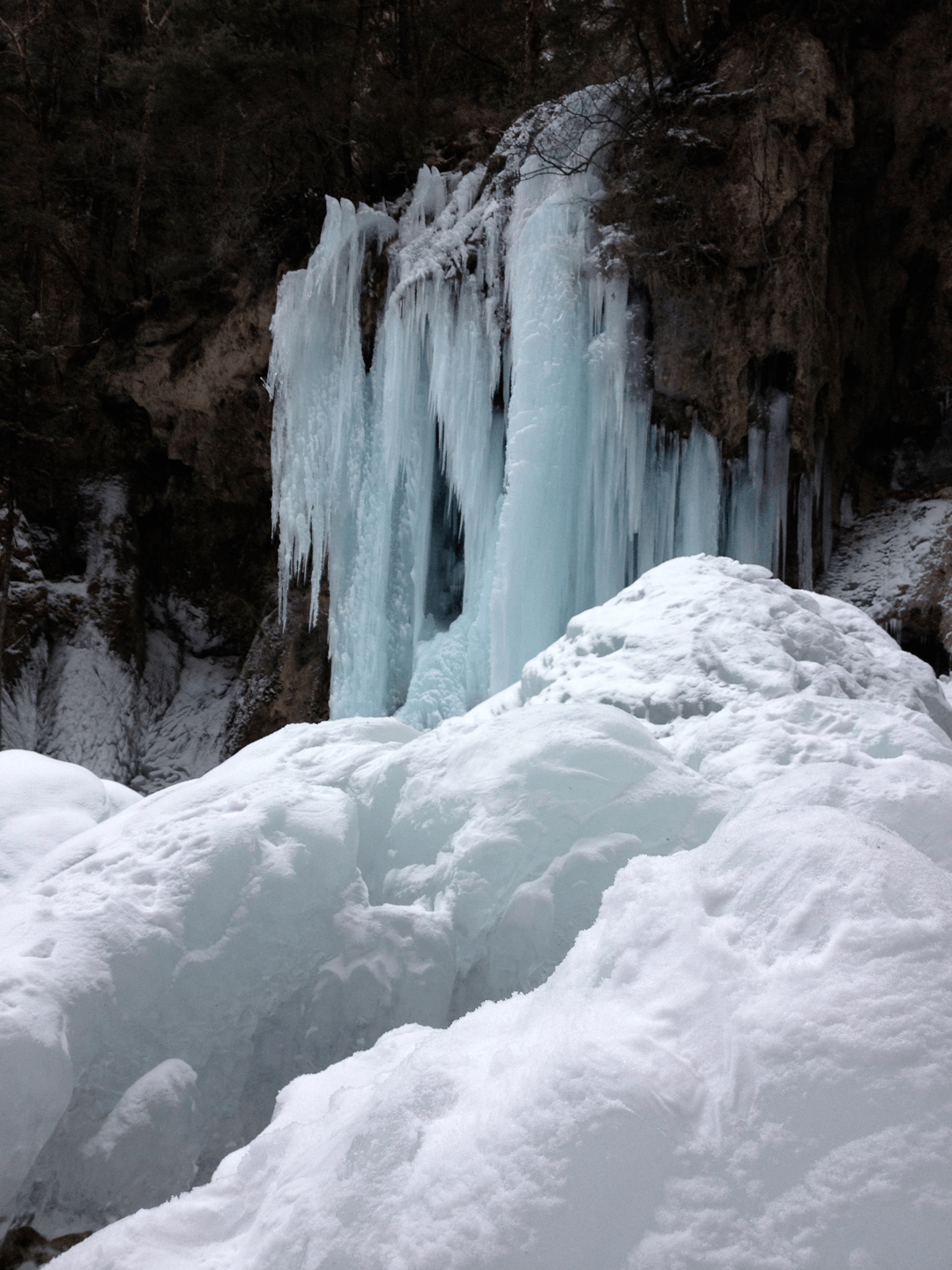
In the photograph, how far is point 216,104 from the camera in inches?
480

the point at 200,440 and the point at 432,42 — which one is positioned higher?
the point at 432,42

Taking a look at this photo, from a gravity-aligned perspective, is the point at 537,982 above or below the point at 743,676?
below

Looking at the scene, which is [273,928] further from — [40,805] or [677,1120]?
[40,805]

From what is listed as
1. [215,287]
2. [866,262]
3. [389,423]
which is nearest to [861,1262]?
[389,423]

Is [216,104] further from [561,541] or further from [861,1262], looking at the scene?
[861,1262]

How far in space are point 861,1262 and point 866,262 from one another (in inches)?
399

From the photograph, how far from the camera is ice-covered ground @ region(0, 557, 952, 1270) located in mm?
1138

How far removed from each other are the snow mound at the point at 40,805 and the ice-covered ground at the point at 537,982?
0.18m

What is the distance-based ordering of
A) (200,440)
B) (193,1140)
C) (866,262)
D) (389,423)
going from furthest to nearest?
1. (200,440)
2. (866,262)
3. (389,423)
4. (193,1140)

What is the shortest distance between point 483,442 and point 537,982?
250 inches

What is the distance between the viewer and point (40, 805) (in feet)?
11.3

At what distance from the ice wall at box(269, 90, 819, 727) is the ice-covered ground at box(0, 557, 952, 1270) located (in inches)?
145

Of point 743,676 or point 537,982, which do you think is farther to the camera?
point 743,676

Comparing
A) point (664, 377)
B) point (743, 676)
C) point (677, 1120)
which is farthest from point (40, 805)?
point (664, 377)
